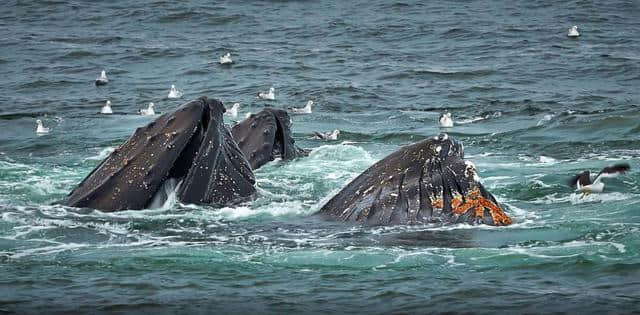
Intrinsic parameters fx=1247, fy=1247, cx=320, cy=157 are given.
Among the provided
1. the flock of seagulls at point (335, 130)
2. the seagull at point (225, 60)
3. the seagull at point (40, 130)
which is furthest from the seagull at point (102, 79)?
the seagull at point (40, 130)

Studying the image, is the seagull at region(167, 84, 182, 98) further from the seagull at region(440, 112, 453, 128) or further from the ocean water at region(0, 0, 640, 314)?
the seagull at region(440, 112, 453, 128)

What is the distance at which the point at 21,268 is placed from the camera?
381 inches

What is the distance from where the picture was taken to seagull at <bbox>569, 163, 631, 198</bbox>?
12828mm

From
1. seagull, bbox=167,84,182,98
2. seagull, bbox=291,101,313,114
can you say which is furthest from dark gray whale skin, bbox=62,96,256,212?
seagull, bbox=167,84,182,98

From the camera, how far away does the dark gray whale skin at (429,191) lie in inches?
397

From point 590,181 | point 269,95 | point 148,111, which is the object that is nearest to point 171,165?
point 590,181

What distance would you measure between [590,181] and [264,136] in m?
3.79

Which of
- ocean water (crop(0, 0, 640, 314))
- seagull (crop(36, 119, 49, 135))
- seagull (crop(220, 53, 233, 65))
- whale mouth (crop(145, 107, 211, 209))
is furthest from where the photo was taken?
seagull (crop(220, 53, 233, 65))

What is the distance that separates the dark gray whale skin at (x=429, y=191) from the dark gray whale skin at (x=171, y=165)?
5.06ft

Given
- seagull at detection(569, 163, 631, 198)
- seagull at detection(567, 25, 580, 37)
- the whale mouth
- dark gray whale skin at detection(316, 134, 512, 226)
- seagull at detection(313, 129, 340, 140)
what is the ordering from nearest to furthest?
dark gray whale skin at detection(316, 134, 512, 226) < the whale mouth < seagull at detection(569, 163, 631, 198) < seagull at detection(313, 129, 340, 140) < seagull at detection(567, 25, 580, 37)

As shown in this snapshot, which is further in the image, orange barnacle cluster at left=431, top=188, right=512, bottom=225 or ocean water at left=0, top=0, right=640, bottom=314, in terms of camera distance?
orange barnacle cluster at left=431, top=188, right=512, bottom=225

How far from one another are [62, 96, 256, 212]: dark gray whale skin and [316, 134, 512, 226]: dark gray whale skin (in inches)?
60.7

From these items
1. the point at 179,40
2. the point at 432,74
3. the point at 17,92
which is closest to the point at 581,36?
the point at 432,74

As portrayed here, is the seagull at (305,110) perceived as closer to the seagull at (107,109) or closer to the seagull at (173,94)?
the seagull at (107,109)
